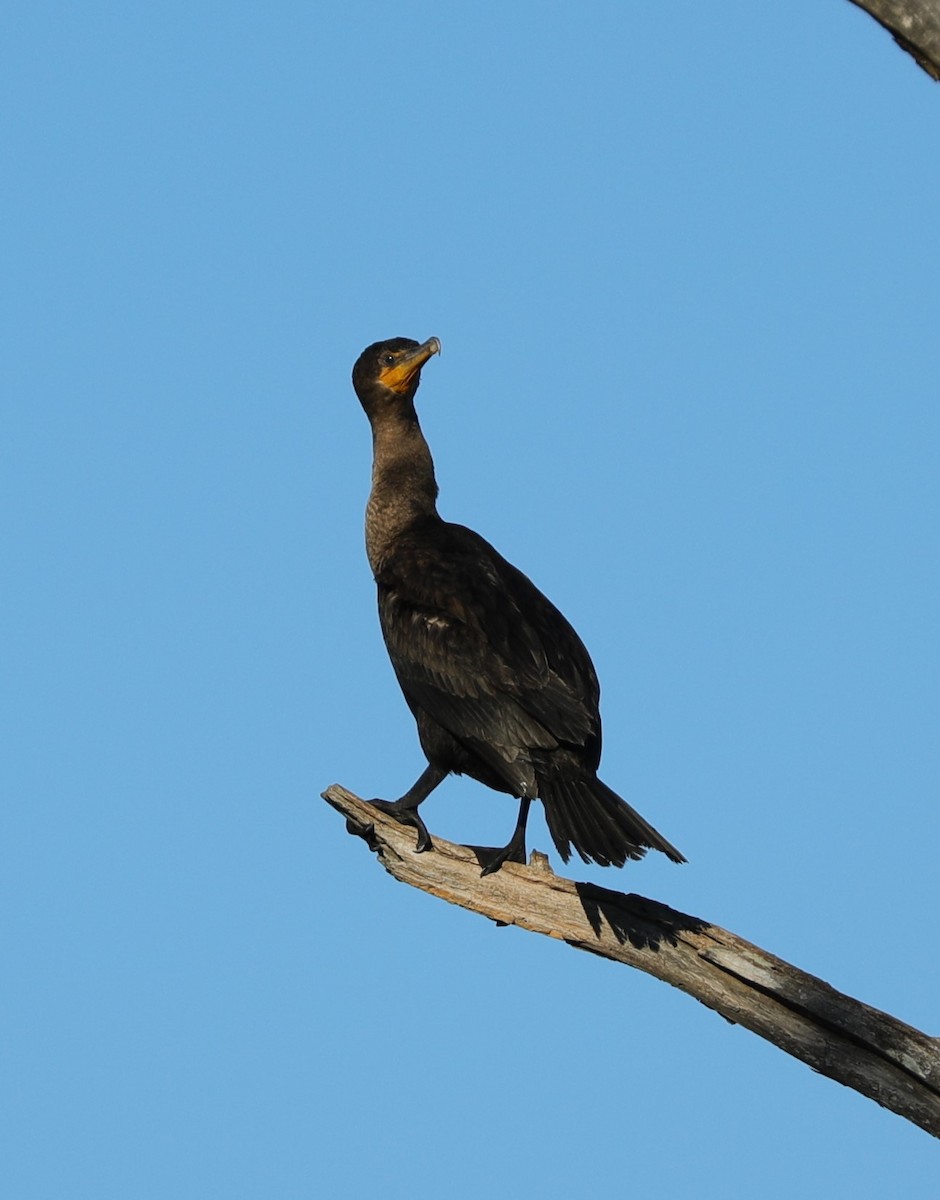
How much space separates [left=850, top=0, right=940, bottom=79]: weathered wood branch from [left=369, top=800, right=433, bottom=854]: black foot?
3802 millimetres

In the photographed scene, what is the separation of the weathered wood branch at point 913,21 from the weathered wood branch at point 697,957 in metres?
3.06

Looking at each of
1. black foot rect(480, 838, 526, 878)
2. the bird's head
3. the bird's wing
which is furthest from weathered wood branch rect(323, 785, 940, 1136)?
the bird's head

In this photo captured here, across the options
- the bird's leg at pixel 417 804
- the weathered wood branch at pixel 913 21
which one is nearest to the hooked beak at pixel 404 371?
the bird's leg at pixel 417 804

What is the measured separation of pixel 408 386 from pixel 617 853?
355cm

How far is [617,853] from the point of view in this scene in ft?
23.0

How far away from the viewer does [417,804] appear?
315 inches

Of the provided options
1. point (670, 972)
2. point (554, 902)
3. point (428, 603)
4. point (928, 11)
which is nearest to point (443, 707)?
point (428, 603)

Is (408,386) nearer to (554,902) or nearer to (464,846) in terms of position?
(464,846)

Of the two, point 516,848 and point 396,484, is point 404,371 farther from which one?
point 516,848

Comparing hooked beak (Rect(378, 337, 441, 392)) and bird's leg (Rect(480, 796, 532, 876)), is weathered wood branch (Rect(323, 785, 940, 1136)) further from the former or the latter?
hooked beak (Rect(378, 337, 441, 392))

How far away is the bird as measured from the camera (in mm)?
7330

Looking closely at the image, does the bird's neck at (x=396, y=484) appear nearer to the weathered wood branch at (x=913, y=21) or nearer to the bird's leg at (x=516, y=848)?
the bird's leg at (x=516, y=848)

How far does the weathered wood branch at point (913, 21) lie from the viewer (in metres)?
4.69

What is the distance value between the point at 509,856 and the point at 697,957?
4.04ft
